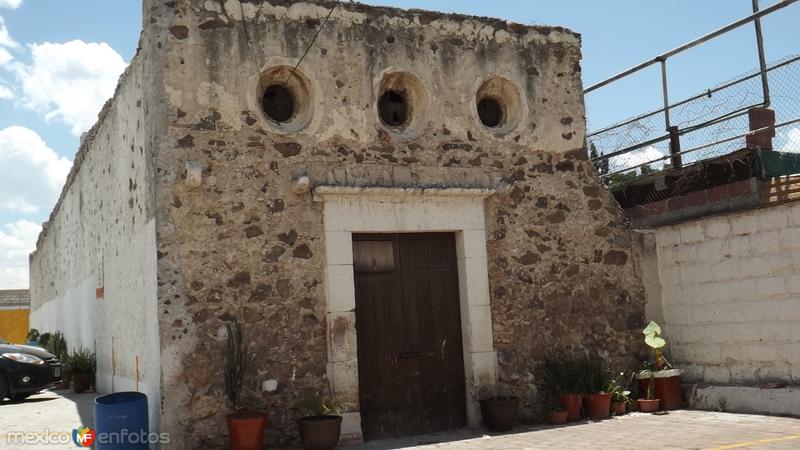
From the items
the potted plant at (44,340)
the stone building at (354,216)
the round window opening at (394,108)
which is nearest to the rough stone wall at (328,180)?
the stone building at (354,216)

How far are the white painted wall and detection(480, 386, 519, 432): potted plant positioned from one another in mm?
3510

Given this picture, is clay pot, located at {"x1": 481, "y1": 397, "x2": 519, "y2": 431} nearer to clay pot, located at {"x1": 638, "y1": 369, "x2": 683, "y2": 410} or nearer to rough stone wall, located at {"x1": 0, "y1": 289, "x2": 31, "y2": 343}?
clay pot, located at {"x1": 638, "y1": 369, "x2": 683, "y2": 410}

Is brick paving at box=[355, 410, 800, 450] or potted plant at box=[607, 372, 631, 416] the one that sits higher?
potted plant at box=[607, 372, 631, 416]

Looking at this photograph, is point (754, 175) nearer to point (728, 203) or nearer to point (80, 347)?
point (728, 203)

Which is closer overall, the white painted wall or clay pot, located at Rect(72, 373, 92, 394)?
the white painted wall

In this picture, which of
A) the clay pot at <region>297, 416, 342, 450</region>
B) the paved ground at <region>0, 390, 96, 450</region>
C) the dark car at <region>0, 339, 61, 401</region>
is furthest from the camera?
the dark car at <region>0, 339, 61, 401</region>

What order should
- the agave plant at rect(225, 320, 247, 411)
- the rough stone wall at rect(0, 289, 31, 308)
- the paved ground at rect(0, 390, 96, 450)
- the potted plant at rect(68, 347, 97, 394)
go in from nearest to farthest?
1. the agave plant at rect(225, 320, 247, 411)
2. the paved ground at rect(0, 390, 96, 450)
3. the potted plant at rect(68, 347, 97, 394)
4. the rough stone wall at rect(0, 289, 31, 308)

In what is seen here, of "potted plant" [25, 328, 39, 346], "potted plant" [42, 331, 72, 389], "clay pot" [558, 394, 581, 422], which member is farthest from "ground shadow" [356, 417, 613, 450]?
"potted plant" [25, 328, 39, 346]

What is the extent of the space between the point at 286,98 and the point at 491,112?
109 inches

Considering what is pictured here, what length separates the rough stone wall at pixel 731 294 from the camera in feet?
28.3

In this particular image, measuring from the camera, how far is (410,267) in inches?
352

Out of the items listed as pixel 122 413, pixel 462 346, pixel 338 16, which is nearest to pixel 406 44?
pixel 338 16

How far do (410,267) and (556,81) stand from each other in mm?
3262

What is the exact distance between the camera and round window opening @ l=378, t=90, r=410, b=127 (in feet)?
30.8
